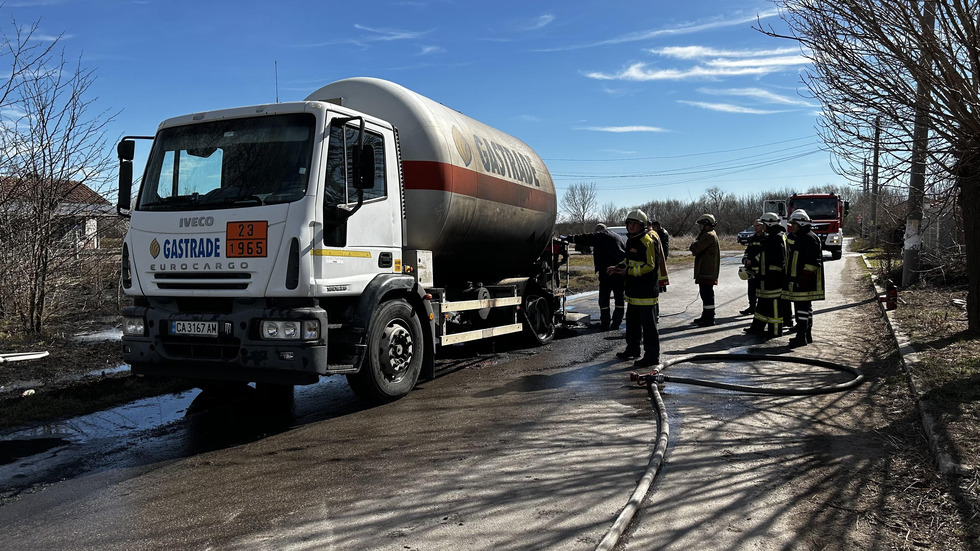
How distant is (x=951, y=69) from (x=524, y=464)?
5148 millimetres

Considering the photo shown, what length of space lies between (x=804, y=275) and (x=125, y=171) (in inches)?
324

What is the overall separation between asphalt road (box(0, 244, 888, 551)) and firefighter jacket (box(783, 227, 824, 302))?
2.30m

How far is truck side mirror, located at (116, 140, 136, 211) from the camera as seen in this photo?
614 centimetres

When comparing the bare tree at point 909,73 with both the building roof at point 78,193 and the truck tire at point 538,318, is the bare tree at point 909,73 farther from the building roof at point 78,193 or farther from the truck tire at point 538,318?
the building roof at point 78,193

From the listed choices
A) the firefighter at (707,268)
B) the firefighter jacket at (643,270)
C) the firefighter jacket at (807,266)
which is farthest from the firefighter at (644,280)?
the firefighter at (707,268)

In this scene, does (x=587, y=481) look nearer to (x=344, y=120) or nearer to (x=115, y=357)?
(x=344, y=120)

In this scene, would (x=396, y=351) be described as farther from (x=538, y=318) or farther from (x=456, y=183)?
(x=538, y=318)

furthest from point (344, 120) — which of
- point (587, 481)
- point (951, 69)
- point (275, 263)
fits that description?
point (951, 69)

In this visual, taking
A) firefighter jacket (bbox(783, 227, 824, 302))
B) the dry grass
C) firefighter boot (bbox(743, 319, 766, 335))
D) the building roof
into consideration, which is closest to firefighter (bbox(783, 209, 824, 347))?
firefighter jacket (bbox(783, 227, 824, 302))

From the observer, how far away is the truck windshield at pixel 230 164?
224 inches

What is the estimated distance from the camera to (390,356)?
21.0 feet

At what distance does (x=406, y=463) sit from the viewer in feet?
15.4

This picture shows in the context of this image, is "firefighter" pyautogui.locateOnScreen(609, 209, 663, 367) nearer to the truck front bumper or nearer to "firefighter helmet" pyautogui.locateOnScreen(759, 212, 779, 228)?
"firefighter helmet" pyautogui.locateOnScreen(759, 212, 779, 228)

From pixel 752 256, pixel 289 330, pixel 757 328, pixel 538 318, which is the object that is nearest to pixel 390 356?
pixel 289 330
